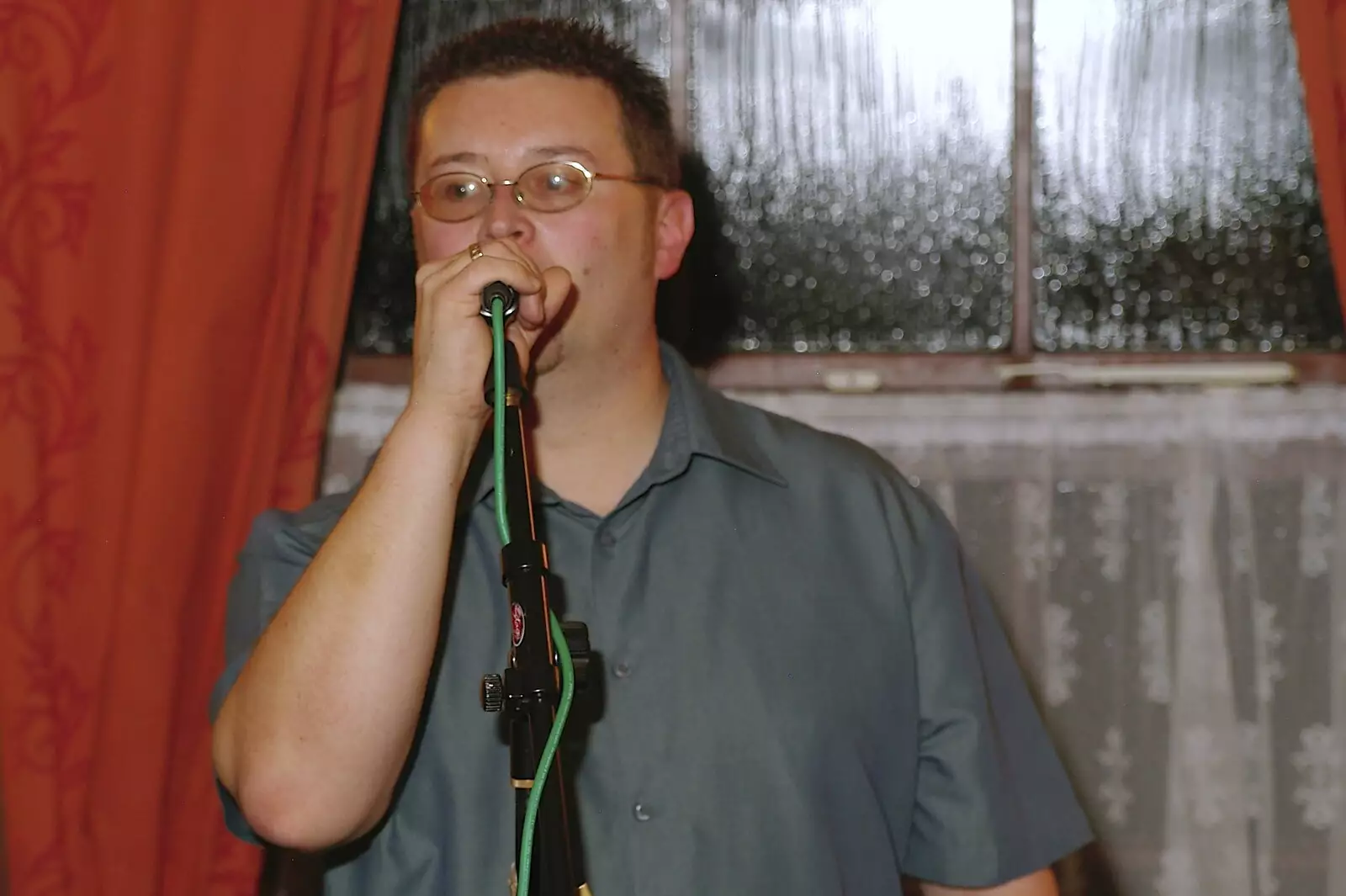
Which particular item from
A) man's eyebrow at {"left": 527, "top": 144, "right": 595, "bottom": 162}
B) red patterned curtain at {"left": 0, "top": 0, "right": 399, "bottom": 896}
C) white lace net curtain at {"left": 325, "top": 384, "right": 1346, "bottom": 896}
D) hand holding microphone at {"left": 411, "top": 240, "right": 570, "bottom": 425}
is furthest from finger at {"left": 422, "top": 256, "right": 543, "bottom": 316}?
white lace net curtain at {"left": 325, "top": 384, "right": 1346, "bottom": 896}

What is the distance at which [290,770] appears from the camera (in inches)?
47.0

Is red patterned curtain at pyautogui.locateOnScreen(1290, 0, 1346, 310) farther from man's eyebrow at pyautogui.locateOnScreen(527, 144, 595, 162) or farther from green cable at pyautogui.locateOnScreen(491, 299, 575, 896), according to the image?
green cable at pyautogui.locateOnScreen(491, 299, 575, 896)

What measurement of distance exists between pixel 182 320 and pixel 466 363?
875 mm

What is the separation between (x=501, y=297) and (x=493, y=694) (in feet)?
1.03

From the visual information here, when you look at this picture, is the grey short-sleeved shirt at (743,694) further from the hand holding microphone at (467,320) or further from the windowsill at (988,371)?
the windowsill at (988,371)

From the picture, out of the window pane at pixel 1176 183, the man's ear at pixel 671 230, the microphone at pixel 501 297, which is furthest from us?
the window pane at pixel 1176 183

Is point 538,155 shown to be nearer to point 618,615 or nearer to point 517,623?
point 618,615

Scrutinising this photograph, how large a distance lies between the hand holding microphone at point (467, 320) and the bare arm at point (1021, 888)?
26.9 inches

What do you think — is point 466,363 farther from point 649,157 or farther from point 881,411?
point 881,411

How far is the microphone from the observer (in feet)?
3.54

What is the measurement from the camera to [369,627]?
1.18 meters

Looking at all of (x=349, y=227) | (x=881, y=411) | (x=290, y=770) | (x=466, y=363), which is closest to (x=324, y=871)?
(x=290, y=770)

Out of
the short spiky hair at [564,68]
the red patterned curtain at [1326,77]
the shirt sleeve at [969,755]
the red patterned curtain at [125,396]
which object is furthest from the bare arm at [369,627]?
the red patterned curtain at [1326,77]

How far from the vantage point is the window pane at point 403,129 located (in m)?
2.28
